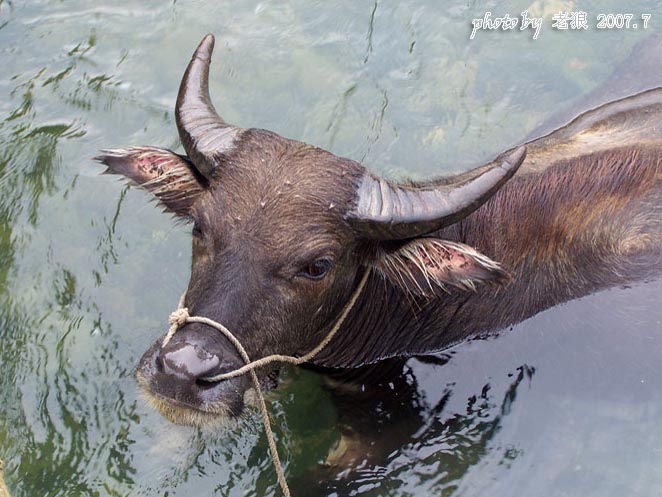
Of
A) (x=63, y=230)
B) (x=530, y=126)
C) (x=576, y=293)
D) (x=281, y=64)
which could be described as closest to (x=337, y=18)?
(x=281, y=64)

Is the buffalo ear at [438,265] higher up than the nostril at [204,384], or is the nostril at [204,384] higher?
the buffalo ear at [438,265]

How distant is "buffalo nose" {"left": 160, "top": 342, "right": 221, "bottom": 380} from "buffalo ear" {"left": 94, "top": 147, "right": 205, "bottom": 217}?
111cm

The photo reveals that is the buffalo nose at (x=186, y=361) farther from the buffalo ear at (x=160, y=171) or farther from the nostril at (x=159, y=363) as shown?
the buffalo ear at (x=160, y=171)

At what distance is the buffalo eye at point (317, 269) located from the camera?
493 centimetres

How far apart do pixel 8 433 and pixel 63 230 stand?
1.84 meters

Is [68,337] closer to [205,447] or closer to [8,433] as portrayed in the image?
[8,433]

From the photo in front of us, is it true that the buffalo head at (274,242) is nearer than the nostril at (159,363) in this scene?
No

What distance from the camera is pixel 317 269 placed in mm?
4973

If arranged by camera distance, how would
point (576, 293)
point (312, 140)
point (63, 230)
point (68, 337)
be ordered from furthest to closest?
point (312, 140) < point (63, 230) < point (68, 337) < point (576, 293)

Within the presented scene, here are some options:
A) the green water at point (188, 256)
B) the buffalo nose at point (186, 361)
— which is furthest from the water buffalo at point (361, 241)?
the green water at point (188, 256)

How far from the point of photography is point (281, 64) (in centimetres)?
851

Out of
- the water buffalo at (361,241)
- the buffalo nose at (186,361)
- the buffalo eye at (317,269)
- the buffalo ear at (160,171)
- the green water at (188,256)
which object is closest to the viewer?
the buffalo nose at (186,361)

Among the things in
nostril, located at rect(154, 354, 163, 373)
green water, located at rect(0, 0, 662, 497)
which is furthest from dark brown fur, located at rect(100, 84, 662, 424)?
green water, located at rect(0, 0, 662, 497)

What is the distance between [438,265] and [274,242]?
3.06ft
